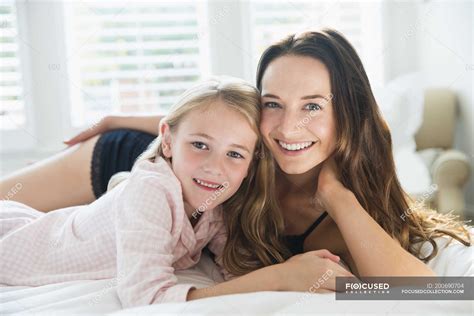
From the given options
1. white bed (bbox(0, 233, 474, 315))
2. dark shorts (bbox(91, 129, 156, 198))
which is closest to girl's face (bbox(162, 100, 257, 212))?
white bed (bbox(0, 233, 474, 315))

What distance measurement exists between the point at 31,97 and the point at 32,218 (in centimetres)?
173

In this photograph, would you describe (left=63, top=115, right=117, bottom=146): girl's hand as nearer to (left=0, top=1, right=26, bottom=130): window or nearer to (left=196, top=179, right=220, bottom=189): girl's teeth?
(left=196, top=179, right=220, bottom=189): girl's teeth

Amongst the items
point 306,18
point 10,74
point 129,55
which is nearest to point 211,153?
point 129,55

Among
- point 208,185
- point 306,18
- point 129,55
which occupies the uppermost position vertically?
point 306,18

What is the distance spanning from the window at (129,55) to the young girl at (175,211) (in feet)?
6.11

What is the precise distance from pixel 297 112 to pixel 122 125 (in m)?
0.86

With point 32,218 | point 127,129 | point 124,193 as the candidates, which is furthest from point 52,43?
point 124,193

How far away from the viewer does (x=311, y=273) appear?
1092mm

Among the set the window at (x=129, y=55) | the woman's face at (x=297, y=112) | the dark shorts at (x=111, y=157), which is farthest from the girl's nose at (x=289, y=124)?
the window at (x=129, y=55)

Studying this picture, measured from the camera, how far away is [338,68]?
53.8 inches

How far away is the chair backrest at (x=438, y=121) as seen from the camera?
3.07 m

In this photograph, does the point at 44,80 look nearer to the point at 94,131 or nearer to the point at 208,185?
the point at 94,131

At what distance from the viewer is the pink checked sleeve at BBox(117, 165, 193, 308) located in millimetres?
1054

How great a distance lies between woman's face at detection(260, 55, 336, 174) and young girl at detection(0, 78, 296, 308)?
0.04 meters
